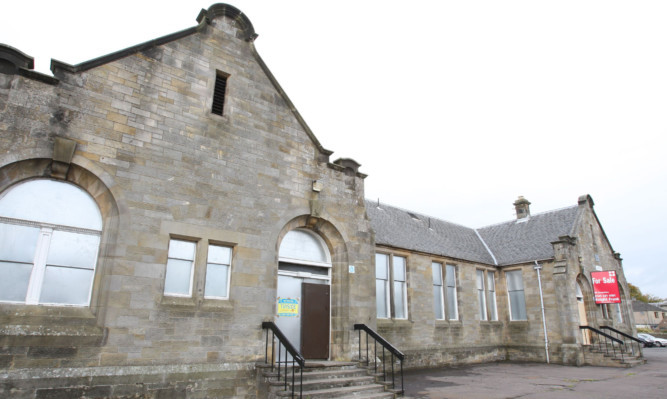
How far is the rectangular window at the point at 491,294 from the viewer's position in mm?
19844

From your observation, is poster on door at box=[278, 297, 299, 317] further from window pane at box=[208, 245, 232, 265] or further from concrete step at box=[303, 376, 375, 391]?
concrete step at box=[303, 376, 375, 391]

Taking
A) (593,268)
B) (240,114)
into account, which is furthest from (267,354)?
(593,268)

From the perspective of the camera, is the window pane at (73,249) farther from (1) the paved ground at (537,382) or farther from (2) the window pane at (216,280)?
(1) the paved ground at (537,382)

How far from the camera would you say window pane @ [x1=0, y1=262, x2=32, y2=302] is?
7.23 m

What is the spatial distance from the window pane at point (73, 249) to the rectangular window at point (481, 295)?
655 inches

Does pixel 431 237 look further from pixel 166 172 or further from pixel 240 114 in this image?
pixel 166 172

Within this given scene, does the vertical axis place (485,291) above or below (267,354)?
above

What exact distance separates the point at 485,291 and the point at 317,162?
1283cm

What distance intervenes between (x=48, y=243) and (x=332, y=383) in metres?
6.36

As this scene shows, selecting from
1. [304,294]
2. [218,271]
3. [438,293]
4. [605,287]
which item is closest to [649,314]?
[605,287]

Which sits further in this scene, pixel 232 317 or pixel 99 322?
pixel 232 317

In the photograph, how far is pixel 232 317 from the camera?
8.98 metres

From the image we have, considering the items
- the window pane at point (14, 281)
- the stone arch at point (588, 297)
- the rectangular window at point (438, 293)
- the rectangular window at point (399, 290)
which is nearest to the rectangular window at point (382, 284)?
the rectangular window at point (399, 290)

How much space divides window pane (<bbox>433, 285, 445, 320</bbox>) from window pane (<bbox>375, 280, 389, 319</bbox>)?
2946 millimetres
